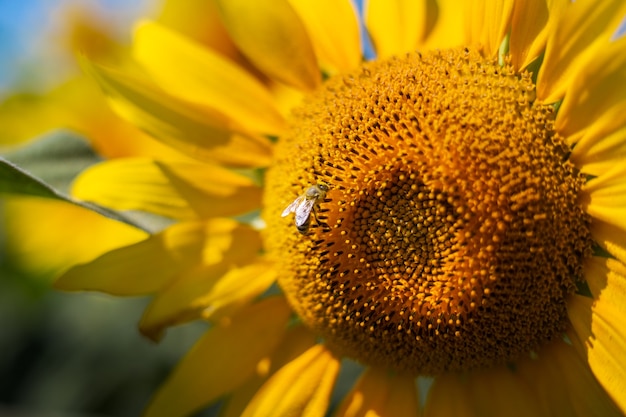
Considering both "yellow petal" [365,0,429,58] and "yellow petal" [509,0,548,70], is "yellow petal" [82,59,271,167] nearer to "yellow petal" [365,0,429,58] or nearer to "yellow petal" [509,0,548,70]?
"yellow petal" [365,0,429,58]

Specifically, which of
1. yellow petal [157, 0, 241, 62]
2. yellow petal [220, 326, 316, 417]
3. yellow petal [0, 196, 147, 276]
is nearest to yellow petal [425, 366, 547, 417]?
yellow petal [220, 326, 316, 417]

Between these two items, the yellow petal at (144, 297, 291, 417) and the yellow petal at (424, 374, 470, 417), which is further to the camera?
the yellow petal at (144, 297, 291, 417)

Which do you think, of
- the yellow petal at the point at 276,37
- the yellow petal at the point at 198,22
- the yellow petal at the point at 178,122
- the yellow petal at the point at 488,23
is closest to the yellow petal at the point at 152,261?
the yellow petal at the point at 178,122

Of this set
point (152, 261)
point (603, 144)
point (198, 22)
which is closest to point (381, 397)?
point (152, 261)

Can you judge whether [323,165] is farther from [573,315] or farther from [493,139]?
[573,315]

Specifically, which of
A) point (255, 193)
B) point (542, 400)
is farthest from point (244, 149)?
point (542, 400)

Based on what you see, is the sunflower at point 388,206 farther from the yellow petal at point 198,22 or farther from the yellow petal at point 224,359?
the yellow petal at point 198,22
